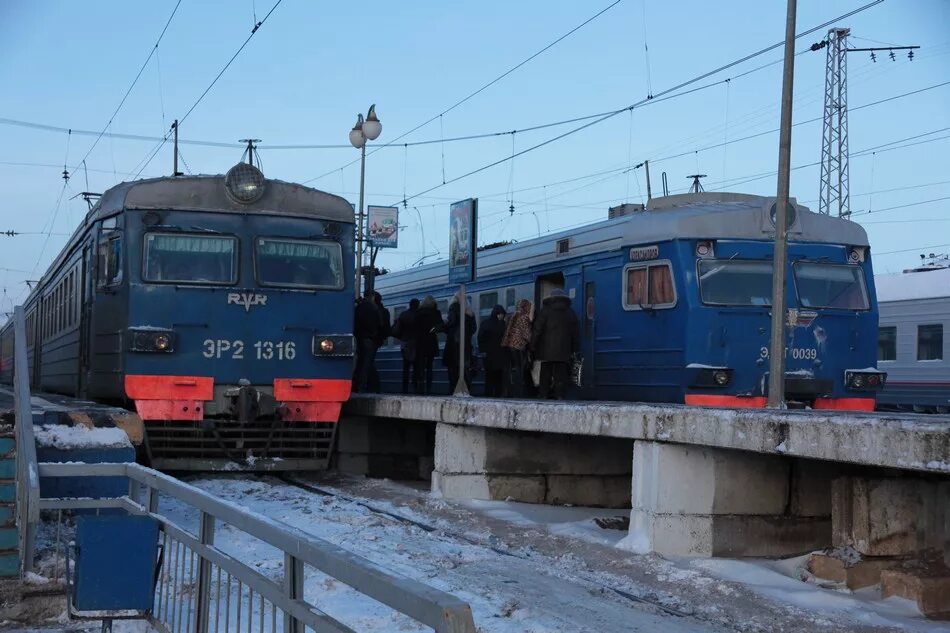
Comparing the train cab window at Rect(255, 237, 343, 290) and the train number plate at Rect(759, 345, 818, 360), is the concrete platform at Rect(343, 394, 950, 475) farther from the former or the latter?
the train number plate at Rect(759, 345, 818, 360)

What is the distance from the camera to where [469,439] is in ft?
42.1

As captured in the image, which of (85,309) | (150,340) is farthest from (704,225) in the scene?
(85,309)

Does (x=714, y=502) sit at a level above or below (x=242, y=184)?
below

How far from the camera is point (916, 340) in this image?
25000 mm

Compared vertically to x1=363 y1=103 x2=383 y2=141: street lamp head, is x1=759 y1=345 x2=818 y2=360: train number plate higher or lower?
lower

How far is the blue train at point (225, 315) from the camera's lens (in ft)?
43.4

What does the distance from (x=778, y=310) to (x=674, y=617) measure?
19.4 feet

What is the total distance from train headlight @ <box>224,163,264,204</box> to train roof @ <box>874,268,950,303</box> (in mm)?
15083

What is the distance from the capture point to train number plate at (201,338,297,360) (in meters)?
13.5

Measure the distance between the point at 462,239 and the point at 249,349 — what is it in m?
2.75

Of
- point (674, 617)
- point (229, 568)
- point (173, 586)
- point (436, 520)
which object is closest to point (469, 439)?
point (436, 520)

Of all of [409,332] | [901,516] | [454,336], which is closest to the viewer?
[901,516]

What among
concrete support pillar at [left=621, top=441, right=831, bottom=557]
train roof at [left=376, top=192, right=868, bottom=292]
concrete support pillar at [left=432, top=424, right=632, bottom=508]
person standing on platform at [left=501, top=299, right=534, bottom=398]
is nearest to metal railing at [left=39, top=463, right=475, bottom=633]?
concrete support pillar at [left=621, top=441, right=831, bottom=557]

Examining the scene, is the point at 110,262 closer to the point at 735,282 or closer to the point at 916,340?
the point at 735,282
